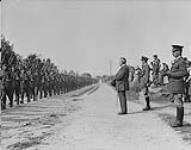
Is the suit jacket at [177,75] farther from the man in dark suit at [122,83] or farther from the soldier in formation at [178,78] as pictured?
the man in dark suit at [122,83]

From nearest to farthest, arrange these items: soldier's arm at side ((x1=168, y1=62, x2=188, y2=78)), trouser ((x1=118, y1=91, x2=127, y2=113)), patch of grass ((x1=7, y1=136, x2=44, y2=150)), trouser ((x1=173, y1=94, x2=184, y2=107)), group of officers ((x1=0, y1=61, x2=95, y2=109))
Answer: patch of grass ((x1=7, y1=136, x2=44, y2=150)), soldier's arm at side ((x1=168, y1=62, x2=188, y2=78)), trouser ((x1=173, y1=94, x2=184, y2=107)), trouser ((x1=118, y1=91, x2=127, y2=113)), group of officers ((x1=0, y1=61, x2=95, y2=109))

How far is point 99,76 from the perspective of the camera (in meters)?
194

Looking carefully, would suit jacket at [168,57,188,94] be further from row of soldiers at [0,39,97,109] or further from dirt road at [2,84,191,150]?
row of soldiers at [0,39,97,109]

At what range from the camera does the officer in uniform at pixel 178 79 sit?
31.1 ft

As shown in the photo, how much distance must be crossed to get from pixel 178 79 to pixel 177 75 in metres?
0.15

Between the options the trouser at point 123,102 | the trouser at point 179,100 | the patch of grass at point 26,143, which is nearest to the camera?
the patch of grass at point 26,143

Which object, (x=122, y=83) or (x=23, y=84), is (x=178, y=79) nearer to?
(x=122, y=83)

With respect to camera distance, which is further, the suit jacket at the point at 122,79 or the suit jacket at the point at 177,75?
the suit jacket at the point at 122,79

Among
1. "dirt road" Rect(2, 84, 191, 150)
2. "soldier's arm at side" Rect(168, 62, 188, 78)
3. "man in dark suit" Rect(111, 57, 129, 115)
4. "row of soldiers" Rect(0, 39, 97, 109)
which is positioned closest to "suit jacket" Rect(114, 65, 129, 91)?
"man in dark suit" Rect(111, 57, 129, 115)

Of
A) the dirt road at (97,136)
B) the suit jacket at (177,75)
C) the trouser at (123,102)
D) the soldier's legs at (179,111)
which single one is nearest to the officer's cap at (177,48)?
the suit jacket at (177,75)

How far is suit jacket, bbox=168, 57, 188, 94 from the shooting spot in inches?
373

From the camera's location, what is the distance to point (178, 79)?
9.59 m

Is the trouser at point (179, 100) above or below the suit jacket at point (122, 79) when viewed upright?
below

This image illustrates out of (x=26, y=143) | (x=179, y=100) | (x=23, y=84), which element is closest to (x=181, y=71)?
(x=179, y=100)
